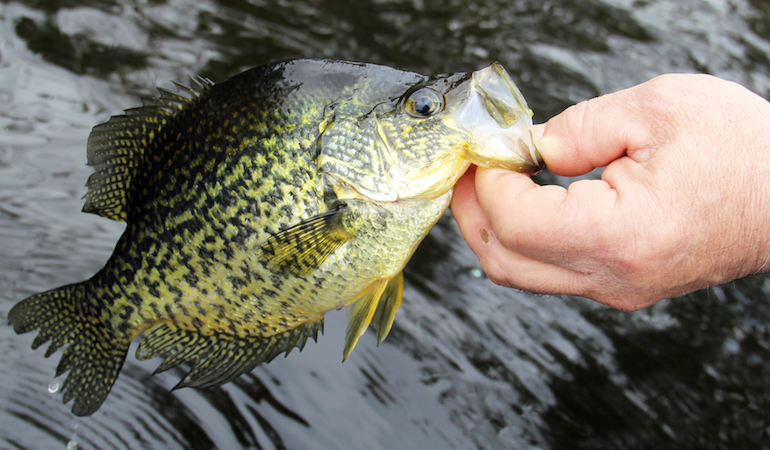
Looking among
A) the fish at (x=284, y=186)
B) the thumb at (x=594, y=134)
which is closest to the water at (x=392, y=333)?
the thumb at (x=594, y=134)

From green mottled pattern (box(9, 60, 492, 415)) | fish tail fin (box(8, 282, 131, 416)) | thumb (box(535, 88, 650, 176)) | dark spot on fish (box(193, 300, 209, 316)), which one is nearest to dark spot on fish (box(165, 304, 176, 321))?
green mottled pattern (box(9, 60, 492, 415))

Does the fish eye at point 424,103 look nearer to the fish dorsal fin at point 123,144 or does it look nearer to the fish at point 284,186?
the fish at point 284,186

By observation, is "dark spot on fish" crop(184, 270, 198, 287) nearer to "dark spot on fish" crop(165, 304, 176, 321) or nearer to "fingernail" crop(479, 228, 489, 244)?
"dark spot on fish" crop(165, 304, 176, 321)

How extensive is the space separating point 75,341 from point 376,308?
1.47 metres

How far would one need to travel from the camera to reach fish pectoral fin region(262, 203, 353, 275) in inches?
88.6

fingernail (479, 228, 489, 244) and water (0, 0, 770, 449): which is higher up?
fingernail (479, 228, 489, 244)

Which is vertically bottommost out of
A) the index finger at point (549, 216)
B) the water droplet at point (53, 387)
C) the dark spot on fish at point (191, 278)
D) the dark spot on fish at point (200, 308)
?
the water droplet at point (53, 387)

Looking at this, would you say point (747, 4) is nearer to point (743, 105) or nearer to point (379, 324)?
point (743, 105)

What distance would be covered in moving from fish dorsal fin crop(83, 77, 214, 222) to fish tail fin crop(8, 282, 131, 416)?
1.55ft

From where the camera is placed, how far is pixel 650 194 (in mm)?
2053

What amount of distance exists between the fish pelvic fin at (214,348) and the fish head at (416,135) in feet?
2.58

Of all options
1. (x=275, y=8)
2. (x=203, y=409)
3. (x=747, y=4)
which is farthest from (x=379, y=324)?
(x=747, y=4)

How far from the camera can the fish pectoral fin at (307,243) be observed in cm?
225

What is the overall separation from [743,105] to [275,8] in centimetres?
627
